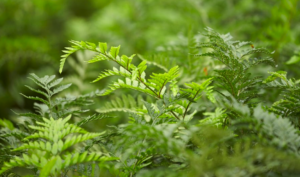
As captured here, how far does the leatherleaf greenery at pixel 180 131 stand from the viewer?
1.42ft

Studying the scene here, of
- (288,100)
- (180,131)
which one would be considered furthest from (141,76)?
(288,100)

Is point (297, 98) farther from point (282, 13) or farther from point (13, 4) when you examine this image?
point (13, 4)

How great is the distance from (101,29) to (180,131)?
4.54ft

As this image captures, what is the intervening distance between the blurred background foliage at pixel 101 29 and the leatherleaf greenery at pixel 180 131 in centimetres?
65

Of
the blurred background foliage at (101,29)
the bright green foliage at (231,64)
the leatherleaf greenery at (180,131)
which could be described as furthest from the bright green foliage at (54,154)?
the blurred background foliage at (101,29)

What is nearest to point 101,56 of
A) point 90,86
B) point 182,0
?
point 90,86

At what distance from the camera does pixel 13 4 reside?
6.00ft

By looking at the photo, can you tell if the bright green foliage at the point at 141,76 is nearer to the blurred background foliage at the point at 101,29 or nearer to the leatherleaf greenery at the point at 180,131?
the leatherleaf greenery at the point at 180,131

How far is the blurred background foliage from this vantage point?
133 cm

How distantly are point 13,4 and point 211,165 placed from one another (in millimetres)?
1962

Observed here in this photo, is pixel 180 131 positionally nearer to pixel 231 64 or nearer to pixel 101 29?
pixel 231 64

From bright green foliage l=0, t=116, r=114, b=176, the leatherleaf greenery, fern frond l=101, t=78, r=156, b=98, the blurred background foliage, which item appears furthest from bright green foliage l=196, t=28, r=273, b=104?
the blurred background foliage

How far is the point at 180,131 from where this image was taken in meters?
0.57

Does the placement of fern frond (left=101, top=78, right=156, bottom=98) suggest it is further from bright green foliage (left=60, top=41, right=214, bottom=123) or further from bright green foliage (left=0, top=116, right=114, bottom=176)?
bright green foliage (left=0, top=116, right=114, bottom=176)
